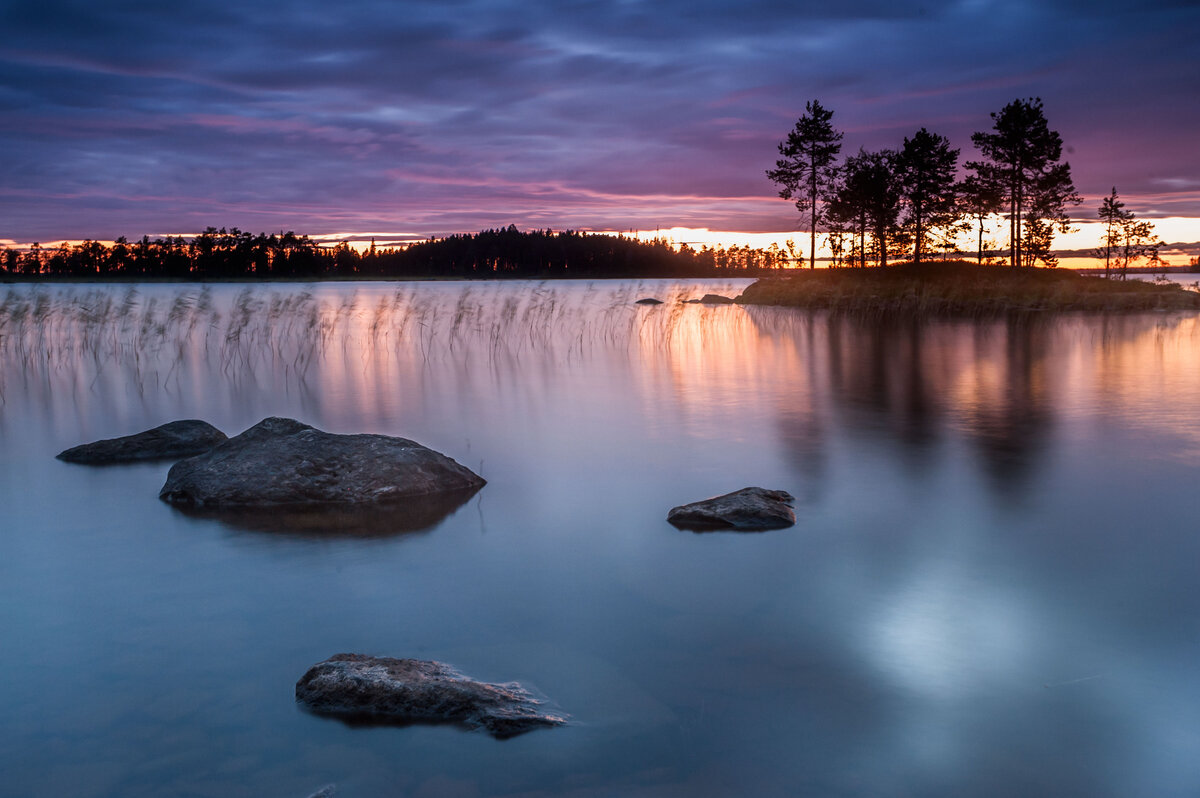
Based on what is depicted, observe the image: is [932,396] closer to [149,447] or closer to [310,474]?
[310,474]

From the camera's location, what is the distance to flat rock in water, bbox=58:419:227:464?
11.1m

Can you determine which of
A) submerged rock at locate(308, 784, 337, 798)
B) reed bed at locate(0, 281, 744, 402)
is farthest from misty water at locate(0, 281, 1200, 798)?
reed bed at locate(0, 281, 744, 402)

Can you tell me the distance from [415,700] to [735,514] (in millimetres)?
4097

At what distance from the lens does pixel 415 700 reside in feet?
15.1

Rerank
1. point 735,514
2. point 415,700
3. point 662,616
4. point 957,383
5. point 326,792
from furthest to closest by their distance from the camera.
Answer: point 957,383 → point 735,514 → point 662,616 → point 415,700 → point 326,792

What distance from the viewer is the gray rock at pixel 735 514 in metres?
7.91

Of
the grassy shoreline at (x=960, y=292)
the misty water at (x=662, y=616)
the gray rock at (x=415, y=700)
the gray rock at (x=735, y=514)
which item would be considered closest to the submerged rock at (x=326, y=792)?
the misty water at (x=662, y=616)

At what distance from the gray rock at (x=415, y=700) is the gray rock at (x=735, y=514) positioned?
137 inches

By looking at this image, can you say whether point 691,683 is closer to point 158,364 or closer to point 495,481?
point 495,481

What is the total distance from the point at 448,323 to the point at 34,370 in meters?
20.7

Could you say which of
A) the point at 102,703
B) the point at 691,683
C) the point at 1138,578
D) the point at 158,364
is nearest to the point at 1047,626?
the point at 1138,578

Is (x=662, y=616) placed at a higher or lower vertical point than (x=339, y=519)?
lower

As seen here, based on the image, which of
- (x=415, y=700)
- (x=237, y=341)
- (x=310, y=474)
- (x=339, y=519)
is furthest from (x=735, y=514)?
(x=237, y=341)

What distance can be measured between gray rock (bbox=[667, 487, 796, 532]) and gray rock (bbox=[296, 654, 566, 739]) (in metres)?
3.48
